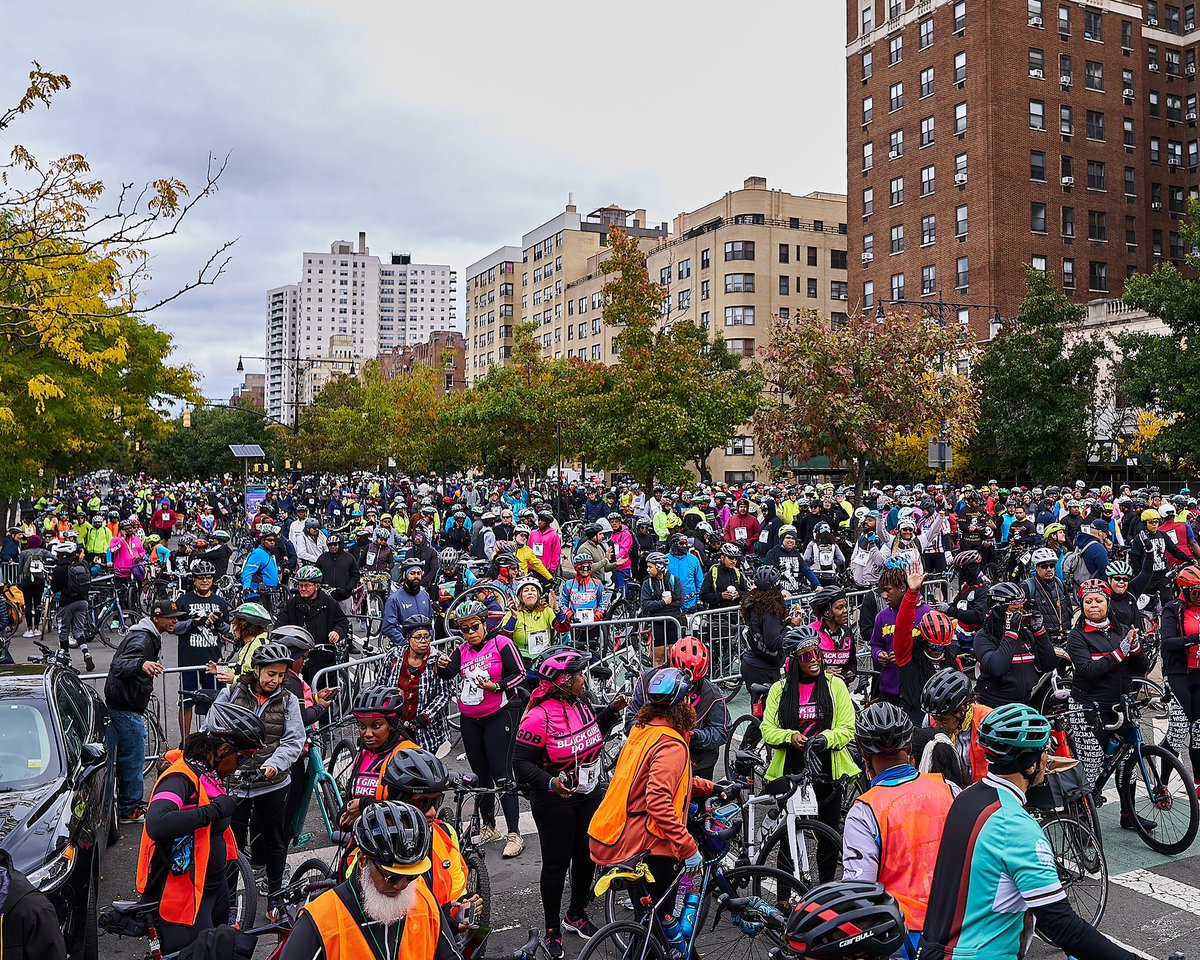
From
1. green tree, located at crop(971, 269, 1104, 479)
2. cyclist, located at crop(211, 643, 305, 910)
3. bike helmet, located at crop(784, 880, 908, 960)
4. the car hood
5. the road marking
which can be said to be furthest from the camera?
green tree, located at crop(971, 269, 1104, 479)

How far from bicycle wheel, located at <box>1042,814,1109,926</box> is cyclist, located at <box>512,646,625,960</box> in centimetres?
280

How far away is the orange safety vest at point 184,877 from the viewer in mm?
4895

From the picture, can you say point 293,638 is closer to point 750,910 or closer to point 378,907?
point 750,910

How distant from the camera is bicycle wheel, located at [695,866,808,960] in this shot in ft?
16.7

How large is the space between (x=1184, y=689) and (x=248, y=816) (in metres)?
6.90

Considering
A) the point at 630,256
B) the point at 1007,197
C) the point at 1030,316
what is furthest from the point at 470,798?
the point at 1007,197

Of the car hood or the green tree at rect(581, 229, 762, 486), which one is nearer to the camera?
the car hood

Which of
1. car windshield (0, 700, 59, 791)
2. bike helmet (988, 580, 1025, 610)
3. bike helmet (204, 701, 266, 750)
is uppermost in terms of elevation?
bike helmet (988, 580, 1025, 610)

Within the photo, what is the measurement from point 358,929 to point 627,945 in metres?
2.01

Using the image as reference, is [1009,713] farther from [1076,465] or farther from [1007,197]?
[1007,197]

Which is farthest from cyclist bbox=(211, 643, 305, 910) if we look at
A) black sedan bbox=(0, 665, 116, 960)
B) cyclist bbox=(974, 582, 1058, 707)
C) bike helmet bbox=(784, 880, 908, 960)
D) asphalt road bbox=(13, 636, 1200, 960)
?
cyclist bbox=(974, 582, 1058, 707)

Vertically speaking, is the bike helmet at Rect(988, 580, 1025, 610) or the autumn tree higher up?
the autumn tree

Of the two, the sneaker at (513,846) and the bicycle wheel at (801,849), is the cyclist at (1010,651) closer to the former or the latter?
the bicycle wheel at (801,849)

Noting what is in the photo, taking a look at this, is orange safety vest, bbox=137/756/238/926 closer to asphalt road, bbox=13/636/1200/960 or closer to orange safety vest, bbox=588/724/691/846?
asphalt road, bbox=13/636/1200/960
